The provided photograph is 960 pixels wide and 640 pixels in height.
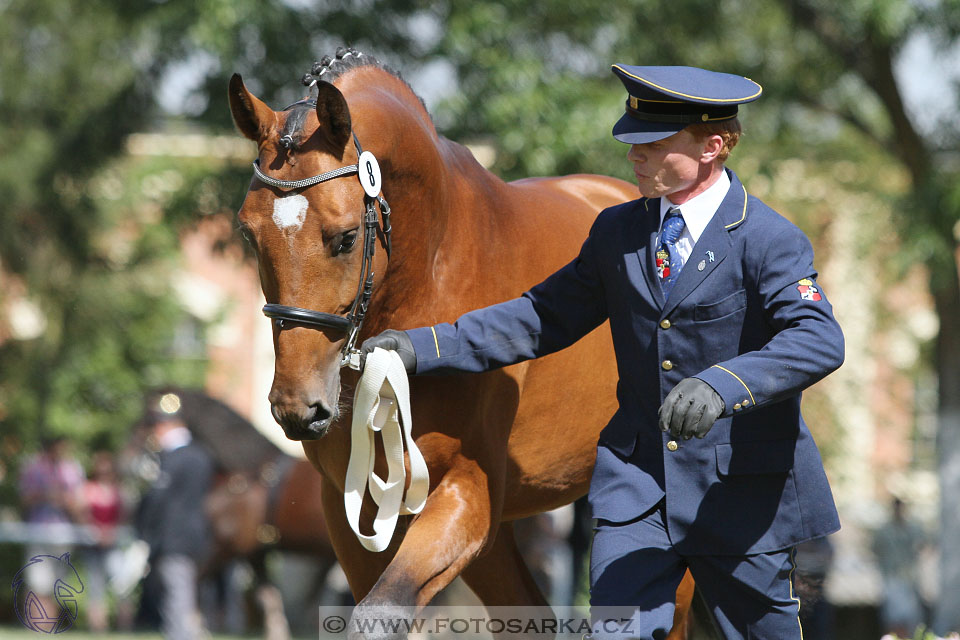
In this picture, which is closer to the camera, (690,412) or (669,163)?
(690,412)

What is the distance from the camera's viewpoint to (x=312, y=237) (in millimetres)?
3260

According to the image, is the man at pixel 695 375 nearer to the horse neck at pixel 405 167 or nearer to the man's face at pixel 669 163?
the man's face at pixel 669 163

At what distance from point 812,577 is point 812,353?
1.62m

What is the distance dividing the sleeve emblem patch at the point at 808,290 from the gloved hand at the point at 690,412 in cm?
42

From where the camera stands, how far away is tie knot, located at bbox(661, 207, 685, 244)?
336 centimetres

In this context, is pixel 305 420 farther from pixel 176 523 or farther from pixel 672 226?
pixel 176 523

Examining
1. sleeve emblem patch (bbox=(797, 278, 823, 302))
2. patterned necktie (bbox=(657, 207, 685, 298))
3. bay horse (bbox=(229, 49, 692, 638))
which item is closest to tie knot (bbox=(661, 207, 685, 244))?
patterned necktie (bbox=(657, 207, 685, 298))

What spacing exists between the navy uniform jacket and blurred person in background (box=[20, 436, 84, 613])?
1045 cm

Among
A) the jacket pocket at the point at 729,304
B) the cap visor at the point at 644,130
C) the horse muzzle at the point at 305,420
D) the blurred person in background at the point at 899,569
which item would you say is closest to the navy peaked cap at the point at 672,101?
the cap visor at the point at 644,130

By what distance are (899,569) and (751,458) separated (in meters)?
10.2

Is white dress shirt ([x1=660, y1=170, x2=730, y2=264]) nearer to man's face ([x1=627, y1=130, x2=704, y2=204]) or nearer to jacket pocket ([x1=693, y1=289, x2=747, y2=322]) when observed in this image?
man's face ([x1=627, y1=130, x2=704, y2=204])

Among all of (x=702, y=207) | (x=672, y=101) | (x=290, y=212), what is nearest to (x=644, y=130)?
A: (x=672, y=101)

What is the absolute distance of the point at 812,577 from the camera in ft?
14.1

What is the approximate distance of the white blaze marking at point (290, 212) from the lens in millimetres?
3244
